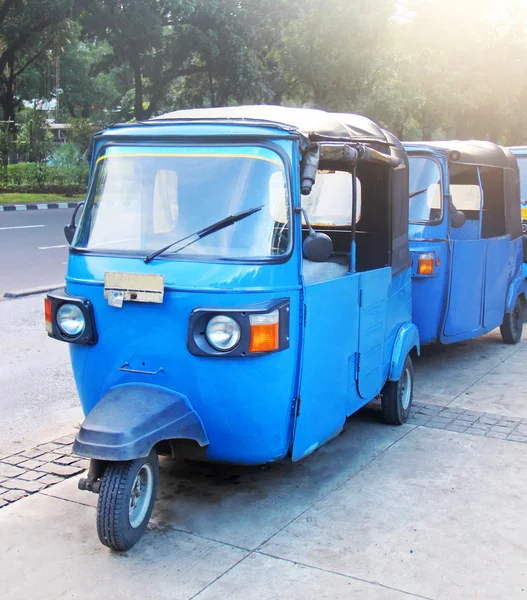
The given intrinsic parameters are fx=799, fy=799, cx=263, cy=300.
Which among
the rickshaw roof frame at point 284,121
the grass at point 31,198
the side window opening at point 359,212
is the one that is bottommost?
the grass at point 31,198

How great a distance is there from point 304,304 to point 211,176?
0.80 meters

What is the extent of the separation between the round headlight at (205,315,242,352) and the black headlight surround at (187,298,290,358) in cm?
2

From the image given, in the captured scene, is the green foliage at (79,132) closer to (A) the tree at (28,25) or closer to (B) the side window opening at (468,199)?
(A) the tree at (28,25)

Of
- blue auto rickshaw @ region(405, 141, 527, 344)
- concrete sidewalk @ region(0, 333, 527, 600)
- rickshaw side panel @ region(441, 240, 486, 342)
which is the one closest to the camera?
concrete sidewalk @ region(0, 333, 527, 600)

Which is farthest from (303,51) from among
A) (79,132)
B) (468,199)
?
(468,199)

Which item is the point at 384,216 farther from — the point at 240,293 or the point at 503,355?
the point at 503,355

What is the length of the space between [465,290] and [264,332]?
157 inches

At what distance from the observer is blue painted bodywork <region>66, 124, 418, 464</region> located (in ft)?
12.5

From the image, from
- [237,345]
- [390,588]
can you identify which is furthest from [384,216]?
[390,588]

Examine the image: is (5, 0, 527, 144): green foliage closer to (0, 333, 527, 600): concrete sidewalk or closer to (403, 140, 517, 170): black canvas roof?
(403, 140, 517, 170): black canvas roof

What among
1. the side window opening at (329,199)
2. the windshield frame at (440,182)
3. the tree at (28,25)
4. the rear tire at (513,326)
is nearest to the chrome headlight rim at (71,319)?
the side window opening at (329,199)

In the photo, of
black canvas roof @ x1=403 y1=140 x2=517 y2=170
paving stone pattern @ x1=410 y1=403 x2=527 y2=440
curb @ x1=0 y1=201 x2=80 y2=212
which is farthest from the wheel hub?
curb @ x1=0 y1=201 x2=80 y2=212

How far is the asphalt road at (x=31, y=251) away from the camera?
11133 millimetres

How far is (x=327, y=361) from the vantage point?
170 inches
